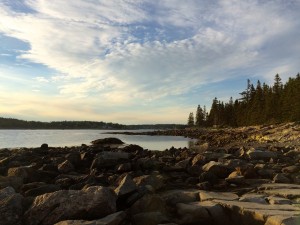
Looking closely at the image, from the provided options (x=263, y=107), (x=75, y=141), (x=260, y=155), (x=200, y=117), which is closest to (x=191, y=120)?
(x=200, y=117)

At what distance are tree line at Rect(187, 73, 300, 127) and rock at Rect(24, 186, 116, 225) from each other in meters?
57.7

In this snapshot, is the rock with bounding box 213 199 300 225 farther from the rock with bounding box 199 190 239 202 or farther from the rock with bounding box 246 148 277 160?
the rock with bounding box 246 148 277 160

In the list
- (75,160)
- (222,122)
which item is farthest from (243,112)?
(75,160)

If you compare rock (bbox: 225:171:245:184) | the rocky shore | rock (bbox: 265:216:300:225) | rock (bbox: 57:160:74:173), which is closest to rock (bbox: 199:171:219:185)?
the rocky shore

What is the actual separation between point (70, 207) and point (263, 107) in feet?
251

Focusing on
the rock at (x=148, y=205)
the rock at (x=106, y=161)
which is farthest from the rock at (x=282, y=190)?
the rock at (x=106, y=161)

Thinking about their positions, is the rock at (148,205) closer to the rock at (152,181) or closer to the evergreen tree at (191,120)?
the rock at (152,181)

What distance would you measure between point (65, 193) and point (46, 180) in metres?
3.98

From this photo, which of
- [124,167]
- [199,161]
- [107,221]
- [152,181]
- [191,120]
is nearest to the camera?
[107,221]

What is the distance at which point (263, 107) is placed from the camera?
78.2 metres

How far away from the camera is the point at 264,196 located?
8.03 metres

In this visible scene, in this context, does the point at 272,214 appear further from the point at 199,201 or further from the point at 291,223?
the point at 199,201

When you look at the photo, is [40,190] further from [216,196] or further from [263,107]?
[263,107]

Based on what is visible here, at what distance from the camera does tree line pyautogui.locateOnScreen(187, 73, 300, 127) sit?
62.8 meters
